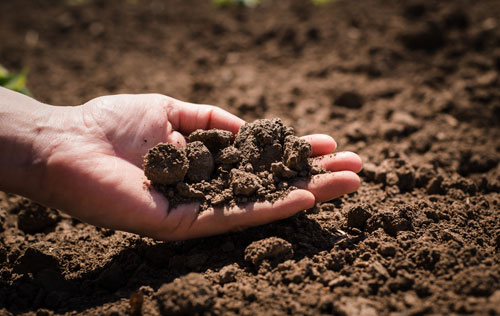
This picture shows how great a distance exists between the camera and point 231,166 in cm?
272

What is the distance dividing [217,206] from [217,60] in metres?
3.58

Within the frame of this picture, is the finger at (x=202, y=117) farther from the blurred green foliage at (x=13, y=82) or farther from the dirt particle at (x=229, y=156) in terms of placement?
the blurred green foliage at (x=13, y=82)

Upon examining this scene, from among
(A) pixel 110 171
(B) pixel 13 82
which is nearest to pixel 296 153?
(A) pixel 110 171

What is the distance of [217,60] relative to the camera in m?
5.64

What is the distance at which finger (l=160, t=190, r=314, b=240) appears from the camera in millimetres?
2426

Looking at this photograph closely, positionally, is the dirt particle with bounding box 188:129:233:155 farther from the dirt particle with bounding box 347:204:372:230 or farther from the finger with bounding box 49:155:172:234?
the dirt particle with bounding box 347:204:372:230

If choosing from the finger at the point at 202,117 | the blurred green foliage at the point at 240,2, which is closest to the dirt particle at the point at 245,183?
the finger at the point at 202,117

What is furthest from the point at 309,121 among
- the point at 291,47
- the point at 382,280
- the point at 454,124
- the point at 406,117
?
the point at 382,280

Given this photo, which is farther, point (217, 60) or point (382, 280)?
point (217, 60)

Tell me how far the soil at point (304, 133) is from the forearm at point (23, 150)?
0.43m

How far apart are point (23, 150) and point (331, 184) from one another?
6.35ft

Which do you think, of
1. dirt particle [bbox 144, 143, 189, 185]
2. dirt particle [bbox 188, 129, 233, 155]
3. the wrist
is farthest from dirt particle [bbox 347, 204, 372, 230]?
the wrist

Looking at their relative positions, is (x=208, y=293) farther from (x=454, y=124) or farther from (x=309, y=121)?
(x=454, y=124)

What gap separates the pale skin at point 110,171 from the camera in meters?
2.43
